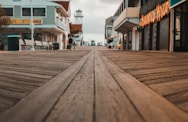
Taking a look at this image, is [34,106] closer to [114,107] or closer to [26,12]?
[114,107]

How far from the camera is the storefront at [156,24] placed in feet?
45.2

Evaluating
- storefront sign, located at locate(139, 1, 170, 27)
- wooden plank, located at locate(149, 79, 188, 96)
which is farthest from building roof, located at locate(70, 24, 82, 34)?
wooden plank, located at locate(149, 79, 188, 96)

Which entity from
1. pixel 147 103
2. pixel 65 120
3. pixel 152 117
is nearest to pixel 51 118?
pixel 65 120

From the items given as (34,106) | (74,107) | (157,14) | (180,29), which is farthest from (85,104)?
(157,14)

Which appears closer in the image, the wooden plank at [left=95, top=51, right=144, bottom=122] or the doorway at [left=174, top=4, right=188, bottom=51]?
the wooden plank at [left=95, top=51, right=144, bottom=122]

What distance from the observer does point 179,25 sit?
39.9 ft

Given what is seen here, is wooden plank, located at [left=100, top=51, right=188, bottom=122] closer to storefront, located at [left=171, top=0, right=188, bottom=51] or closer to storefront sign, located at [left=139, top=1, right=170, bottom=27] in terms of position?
storefront, located at [left=171, top=0, right=188, bottom=51]

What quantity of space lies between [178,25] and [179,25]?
9cm

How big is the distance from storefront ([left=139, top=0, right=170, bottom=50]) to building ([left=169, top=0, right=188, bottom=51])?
24.1 inches

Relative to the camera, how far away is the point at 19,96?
174cm

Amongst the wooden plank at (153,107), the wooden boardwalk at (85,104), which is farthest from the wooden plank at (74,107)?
the wooden plank at (153,107)

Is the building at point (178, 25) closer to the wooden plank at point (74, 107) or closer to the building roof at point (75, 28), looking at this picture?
the wooden plank at point (74, 107)

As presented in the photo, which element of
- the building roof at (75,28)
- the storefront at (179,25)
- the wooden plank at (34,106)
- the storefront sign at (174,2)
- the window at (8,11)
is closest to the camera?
the wooden plank at (34,106)

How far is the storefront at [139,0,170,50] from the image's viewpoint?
13.8m
